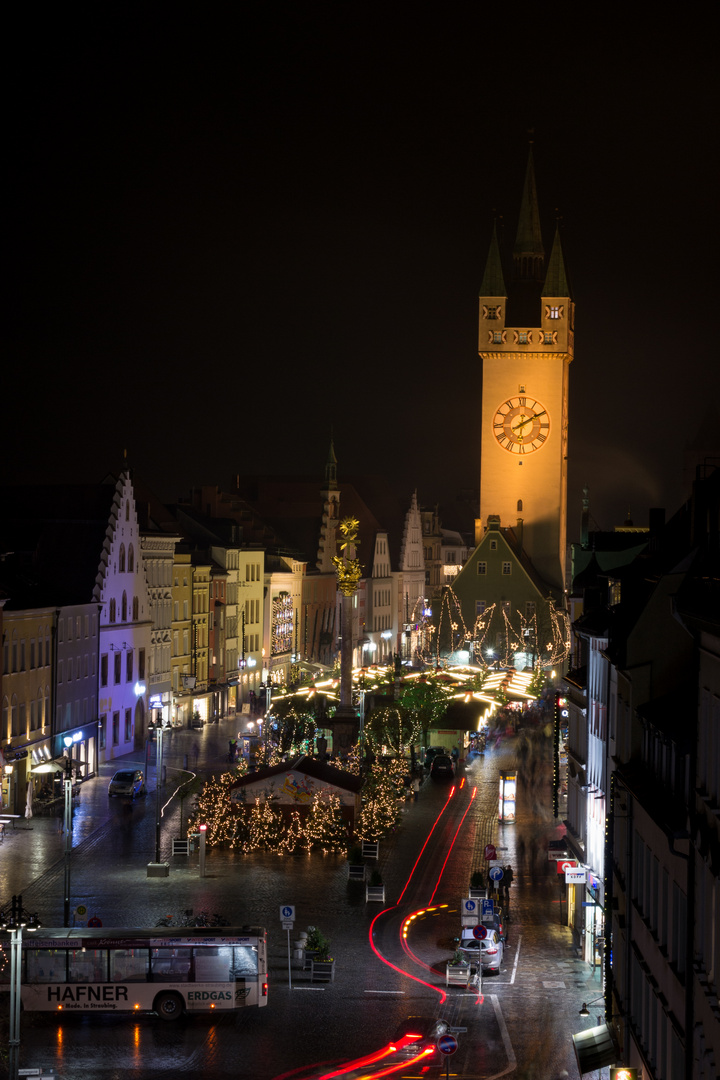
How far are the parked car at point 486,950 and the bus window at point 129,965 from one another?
6.92 meters

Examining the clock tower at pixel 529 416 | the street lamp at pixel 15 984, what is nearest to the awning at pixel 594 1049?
the street lamp at pixel 15 984

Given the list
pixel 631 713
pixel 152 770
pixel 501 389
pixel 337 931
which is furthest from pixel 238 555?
pixel 631 713

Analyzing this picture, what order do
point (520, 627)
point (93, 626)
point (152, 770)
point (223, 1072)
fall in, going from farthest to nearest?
point (520, 627), point (93, 626), point (152, 770), point (223, 1072)

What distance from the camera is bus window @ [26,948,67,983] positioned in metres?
30.2

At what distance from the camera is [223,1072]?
2662cm

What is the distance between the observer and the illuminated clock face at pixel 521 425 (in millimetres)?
120500

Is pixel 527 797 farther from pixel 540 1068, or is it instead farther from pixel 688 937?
pixel 688 937

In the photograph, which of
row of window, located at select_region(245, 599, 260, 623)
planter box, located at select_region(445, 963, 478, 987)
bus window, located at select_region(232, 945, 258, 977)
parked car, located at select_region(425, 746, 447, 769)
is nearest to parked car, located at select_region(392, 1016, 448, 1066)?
planter box, located at select_region(445, 963, 478, 987)

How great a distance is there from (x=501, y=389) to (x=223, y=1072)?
319 ft

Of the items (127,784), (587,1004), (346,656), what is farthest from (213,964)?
(346,656)

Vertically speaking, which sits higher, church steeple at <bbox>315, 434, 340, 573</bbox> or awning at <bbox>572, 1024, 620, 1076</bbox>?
church steeple at <bbox>315, 434, 340, 573</bbox>

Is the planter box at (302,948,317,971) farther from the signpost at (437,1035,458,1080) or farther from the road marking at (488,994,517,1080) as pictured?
the signpost at (437,1035,458,1080)

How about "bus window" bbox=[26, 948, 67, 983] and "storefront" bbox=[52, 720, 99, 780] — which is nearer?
"bus window" bbox=[26, 948, 67, 983]

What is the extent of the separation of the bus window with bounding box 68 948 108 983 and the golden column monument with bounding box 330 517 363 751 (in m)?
35.8
